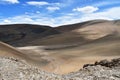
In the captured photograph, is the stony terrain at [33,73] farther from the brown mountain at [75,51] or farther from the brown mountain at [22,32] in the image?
the brown mountain at [22,32]

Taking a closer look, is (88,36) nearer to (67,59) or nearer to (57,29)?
(57,29)

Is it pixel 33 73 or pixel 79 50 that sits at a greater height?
pixel 33 73

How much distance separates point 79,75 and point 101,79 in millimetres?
875

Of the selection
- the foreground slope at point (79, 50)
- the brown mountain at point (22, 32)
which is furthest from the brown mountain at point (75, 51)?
the brown mountain at point (22, 32)

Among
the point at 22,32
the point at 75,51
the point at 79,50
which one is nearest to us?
the point at 75,51

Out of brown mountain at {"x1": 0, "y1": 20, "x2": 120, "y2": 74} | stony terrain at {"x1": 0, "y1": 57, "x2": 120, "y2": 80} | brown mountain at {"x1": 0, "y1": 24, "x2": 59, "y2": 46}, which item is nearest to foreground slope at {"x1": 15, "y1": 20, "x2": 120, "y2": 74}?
brown mountain at {"x1": 0, "y1": 20, "x2": 120, "y2": 74}

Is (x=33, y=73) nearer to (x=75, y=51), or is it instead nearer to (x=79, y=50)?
(x=75, y=51)

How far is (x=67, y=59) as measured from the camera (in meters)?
27.2

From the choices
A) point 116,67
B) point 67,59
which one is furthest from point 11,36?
point 116,67

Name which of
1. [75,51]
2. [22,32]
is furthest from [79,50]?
[22,32]

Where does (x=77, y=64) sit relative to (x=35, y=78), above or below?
below

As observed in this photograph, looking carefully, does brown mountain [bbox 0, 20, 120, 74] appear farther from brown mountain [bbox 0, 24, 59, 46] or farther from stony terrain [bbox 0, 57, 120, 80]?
stony terrain [bbox 0, 57, 120, 80]

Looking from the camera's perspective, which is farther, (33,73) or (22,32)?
(22,32)

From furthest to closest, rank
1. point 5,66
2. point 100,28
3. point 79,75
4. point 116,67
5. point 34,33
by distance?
point 34,33
point 100,28
point 116,67
point 79,75
point 5,66
